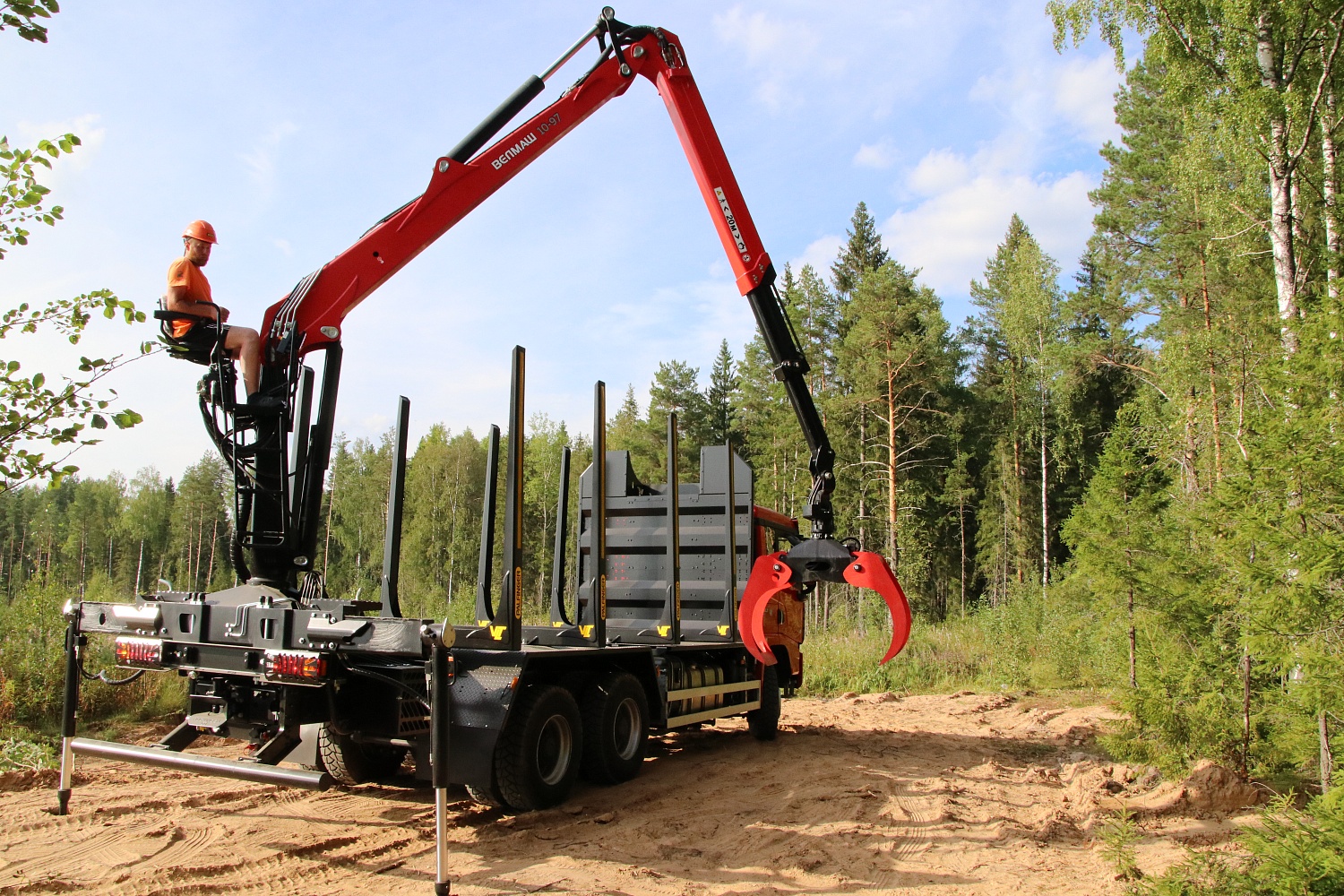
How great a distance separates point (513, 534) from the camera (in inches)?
243

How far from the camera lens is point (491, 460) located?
23.1ft

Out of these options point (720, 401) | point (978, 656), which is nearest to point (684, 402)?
point (720, 401)

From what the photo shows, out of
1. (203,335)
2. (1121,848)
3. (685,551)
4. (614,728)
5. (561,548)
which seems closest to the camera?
(1121,848)

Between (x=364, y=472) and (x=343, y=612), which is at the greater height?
(x=364, y=472)

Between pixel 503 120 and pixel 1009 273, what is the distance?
3596 centimetres

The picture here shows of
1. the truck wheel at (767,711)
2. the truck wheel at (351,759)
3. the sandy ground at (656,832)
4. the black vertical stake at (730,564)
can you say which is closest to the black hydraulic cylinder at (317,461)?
the truck wheel at (351,759)

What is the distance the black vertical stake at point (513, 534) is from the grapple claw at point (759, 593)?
6.25ft

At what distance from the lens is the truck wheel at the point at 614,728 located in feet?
23.6

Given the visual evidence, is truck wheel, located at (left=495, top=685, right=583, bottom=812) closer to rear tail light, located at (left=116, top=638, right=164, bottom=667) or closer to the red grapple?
the red grapple

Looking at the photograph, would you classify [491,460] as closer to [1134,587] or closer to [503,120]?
[503,120]

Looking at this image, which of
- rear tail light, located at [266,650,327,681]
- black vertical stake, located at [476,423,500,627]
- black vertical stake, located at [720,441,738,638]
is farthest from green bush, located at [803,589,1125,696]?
rear tail light, located at [266,650,327,681]

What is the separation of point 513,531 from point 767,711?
549 cm

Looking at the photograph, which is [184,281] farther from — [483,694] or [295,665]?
[483,694]

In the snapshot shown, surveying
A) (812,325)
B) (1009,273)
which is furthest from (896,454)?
(1009,273)
